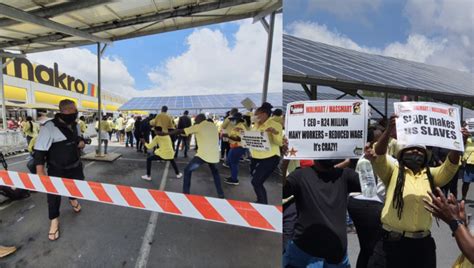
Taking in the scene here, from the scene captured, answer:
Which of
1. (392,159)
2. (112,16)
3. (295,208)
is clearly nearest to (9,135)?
(112,16)

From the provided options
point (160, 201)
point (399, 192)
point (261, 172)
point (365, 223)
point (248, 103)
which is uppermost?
point (248, 103)

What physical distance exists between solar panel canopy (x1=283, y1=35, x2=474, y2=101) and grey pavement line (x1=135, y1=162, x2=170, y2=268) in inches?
35.4

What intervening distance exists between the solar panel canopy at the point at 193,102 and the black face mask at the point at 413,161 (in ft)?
2.43

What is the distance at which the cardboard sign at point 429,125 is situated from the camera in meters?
1.08

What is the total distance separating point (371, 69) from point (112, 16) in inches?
55.9

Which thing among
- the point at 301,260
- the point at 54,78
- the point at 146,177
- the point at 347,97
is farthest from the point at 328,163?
the point at 54,78

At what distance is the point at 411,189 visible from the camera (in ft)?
4.19

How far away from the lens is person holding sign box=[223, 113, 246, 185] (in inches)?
49.3

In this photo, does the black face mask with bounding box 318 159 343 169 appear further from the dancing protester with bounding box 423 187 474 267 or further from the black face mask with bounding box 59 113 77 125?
the black face mask with bounding box 59 113 77 125

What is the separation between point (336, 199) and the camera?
1323 millimetres

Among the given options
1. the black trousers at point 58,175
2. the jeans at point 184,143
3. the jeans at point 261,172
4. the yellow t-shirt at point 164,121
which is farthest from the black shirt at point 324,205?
the black trousers at point 58,175

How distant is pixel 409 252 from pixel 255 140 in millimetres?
1023

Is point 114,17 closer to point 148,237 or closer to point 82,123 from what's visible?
point 82,123

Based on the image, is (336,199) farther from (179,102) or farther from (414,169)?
(179,102)
